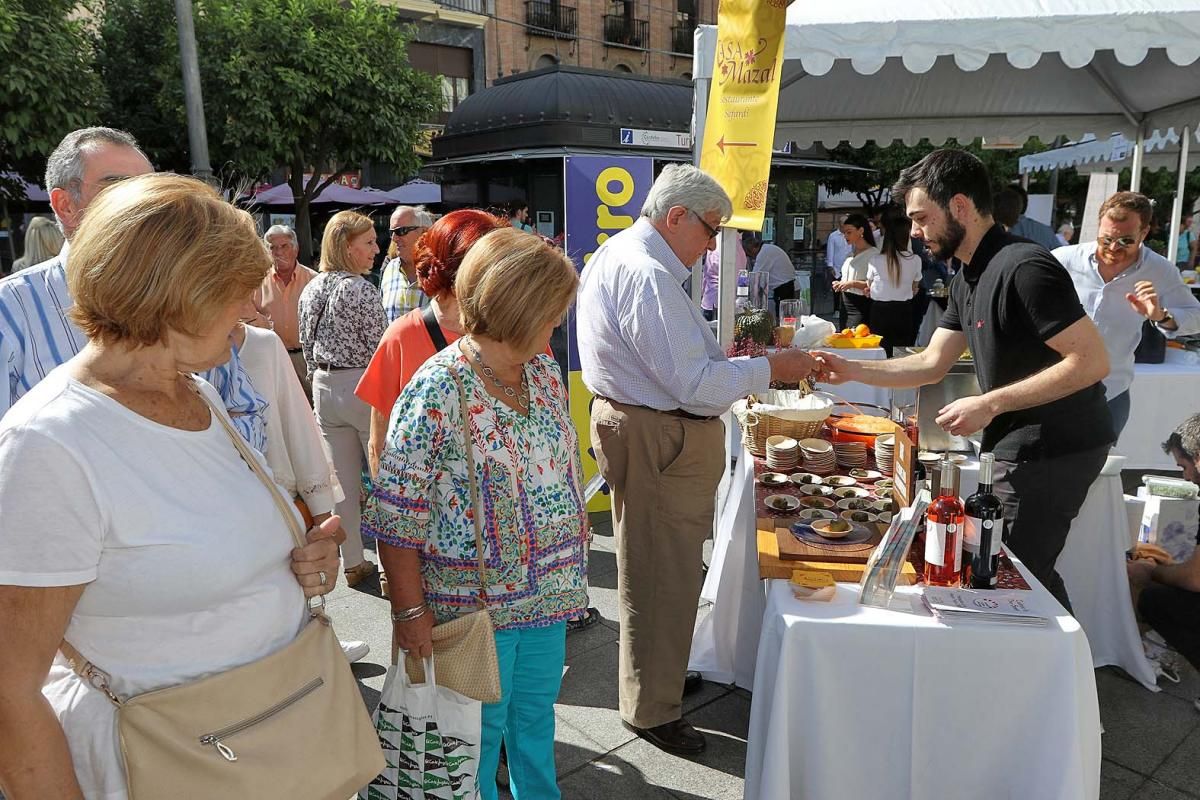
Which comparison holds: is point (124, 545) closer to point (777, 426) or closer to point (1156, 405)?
point (777, 426)

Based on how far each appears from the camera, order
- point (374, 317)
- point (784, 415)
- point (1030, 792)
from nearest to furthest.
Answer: point (1030, 792) → point (784, 415) → point (374, 317)

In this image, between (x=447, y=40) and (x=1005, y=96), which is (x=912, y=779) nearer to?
(x=1005, y=96)

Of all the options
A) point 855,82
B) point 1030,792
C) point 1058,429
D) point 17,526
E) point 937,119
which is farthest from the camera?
point 937,119

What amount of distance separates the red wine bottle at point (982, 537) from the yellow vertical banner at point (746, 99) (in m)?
1.52

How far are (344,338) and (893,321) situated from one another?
17.1ft

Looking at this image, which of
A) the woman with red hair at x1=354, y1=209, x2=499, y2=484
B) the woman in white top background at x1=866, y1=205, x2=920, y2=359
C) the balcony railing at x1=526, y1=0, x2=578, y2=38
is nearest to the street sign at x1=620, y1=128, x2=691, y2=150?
the woman in white top background at x1=866, y1=205, x2=920, y2=359

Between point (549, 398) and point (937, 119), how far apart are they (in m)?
6.01


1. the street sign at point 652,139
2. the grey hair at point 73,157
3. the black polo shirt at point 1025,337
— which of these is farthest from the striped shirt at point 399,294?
the street sign at point 652,139

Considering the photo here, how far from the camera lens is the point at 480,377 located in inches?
72.9

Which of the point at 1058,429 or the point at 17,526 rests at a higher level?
the point at 17,526

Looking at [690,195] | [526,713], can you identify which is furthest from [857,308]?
[526,713]

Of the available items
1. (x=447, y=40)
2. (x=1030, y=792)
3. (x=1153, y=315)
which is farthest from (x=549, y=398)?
(x=447, y=40)

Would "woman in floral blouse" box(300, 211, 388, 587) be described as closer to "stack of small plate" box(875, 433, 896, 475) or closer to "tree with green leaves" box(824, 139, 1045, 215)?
"stack of small plate" box(875, 433, 896, 475)

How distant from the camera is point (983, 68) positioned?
246 inches
